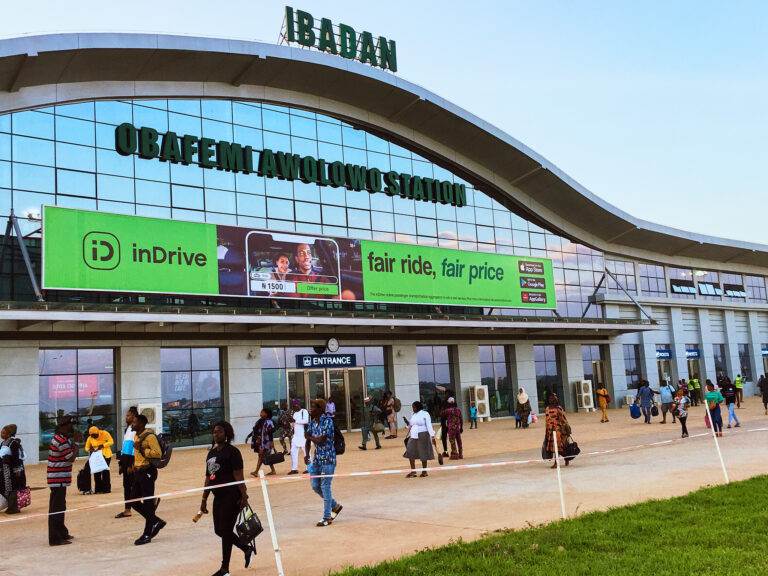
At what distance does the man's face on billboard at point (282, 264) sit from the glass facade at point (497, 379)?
1267 centimetres

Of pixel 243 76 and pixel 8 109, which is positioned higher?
pixel 243 76

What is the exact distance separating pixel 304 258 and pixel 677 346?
2825cm

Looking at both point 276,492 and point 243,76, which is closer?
point 276,492

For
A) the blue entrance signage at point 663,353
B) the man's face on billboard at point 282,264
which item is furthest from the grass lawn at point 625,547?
the blue entrance signage at point 663,353

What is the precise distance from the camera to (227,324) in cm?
2923

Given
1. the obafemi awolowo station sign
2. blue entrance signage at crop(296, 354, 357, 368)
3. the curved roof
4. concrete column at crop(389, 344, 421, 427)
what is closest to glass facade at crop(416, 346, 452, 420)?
concrete column at crop(389, 344, 421, 427)

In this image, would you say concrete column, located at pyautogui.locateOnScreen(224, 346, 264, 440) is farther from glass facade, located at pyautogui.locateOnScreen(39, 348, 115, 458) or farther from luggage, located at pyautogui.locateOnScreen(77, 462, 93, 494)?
luggage, located at pyautogui.locateOnScreen(77, 462, 93, 494)

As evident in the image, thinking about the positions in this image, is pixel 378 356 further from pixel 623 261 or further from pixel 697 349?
pixel 697 349

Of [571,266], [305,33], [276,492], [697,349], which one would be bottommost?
[276,492]

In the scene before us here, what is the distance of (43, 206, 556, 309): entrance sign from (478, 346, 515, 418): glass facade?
3.06 metres

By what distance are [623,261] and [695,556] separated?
4033cm

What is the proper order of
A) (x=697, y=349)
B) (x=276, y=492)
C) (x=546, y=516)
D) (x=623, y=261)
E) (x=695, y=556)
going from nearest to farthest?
(x=695, y=556), (x=546, y=516), (x=276, y=492), (x=623, y=261), (x=697, y=349)

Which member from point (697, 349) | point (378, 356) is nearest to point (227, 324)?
point (378, 356)

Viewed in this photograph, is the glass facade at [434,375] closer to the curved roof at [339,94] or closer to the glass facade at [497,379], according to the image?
the glass facade at [497,379]
